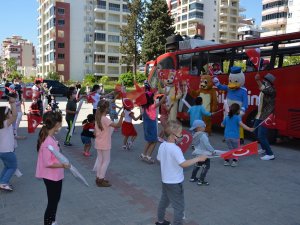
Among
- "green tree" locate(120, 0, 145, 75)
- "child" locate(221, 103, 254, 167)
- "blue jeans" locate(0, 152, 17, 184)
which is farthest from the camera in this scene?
"green tree" locate(120, 0, 145, 75)

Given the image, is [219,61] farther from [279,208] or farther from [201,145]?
[279,208]

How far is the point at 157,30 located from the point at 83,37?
37156 millimetres

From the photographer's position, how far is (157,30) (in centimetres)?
4506

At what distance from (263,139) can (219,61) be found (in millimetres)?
4953

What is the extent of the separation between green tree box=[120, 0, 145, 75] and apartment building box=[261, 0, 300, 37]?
30.5m

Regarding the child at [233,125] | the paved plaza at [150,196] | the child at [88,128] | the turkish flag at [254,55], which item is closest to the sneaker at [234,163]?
the child at [233,125]

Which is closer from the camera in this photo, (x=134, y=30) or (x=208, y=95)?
(x=208, y=95)

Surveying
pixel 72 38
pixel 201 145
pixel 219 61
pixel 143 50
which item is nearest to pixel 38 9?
pixel 72 38

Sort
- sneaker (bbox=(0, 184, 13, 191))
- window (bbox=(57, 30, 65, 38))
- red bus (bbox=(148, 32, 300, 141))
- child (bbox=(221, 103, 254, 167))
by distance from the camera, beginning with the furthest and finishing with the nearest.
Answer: window (bbox=(57, 30, 65, 38)) → red bus (bbox=(148, 32, 300, 141)) → child (bbox=(221, 103, 254, 167)) → sneaker (bbox=(0, 184, 13, 191))

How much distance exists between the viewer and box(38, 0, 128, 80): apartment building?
7569cm

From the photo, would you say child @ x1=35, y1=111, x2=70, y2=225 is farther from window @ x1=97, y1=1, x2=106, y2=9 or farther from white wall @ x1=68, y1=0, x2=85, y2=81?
window @ x1=97, y1=1, x2=106, y2=9

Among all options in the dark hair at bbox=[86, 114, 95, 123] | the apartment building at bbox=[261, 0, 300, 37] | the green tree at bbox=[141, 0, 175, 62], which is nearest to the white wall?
the green tree at bbox=[141, 0, 175, 62]

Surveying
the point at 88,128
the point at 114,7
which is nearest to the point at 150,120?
the point at 88,128

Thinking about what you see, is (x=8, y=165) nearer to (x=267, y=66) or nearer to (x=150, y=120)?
(x=150, y=120)
